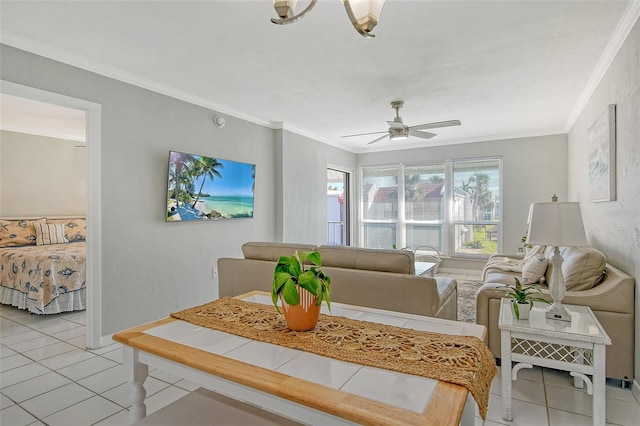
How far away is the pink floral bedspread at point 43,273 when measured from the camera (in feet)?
12.9

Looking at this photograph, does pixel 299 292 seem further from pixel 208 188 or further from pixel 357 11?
pixel 208 188

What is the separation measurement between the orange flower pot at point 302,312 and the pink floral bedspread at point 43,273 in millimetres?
3799

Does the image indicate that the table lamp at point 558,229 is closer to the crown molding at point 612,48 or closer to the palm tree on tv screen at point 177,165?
the crown molding at point 612,48

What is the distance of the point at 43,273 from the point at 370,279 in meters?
3.75

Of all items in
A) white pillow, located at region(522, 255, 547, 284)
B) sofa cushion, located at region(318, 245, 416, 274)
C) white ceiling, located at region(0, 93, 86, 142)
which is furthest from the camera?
white ceiling, located at region(0, 93, 86, 142)

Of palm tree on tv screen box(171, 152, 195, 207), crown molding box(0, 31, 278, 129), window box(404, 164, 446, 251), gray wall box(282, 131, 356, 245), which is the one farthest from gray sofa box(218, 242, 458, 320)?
window box(404, 164, 446, 251)

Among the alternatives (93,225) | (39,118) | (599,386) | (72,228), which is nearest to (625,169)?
(599,386)

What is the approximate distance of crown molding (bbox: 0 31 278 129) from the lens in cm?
260

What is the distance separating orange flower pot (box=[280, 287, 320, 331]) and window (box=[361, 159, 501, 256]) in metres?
5.71

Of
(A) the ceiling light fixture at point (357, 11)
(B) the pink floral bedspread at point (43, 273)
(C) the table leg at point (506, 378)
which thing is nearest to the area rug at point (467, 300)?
(C) the table leg at point (506, 378)

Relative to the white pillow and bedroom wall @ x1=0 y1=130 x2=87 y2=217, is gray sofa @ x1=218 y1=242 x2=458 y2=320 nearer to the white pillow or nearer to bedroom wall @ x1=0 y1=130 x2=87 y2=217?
the white pillow

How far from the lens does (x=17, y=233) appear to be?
17.1ft

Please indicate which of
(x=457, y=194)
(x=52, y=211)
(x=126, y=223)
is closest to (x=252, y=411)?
(x=126, y=223)

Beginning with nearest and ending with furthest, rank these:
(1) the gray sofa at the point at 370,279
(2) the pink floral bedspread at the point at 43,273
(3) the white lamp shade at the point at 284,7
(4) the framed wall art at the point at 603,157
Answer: (3) the white lamp shade at the point at 284,7, (1) the gray sofa at the point at 370,279, (4) the framed wall art at the point at 603,157, (2) the pink floral bedspread at the point at 43,273
